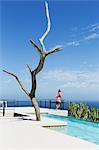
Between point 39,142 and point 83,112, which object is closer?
point 39,142

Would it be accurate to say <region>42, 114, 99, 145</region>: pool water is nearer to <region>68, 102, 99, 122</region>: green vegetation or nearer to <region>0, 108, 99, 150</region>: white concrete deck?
<region>68, 102, 99, 122</region>: green vegetation

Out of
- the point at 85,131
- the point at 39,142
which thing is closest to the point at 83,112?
the point at 85,131

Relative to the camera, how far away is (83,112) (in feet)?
43.4

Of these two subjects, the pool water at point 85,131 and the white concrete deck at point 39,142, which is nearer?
the white concrete deck at point 39,142

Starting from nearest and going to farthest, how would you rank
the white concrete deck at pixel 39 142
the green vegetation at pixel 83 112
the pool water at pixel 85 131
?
1. the white concrete deck at pixel 39 142
2. the pool water at pixel 85 131
3. the green vegetation at pixel 83 112

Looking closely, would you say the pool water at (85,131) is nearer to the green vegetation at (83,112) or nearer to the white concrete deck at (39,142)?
the green vegetation at (83,112)

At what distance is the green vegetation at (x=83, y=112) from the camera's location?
1232 cm

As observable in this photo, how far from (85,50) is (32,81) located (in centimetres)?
1515

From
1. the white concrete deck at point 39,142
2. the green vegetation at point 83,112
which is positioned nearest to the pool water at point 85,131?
the green vegetation at point 83,112

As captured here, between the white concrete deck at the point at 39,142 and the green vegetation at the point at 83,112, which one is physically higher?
the green vegetation at the point at 83,112

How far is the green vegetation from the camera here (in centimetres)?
1232

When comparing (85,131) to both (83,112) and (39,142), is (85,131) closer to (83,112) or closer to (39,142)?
(83,112)

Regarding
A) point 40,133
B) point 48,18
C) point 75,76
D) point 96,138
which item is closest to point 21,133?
point 40,133

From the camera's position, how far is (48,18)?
1115 centimetres
